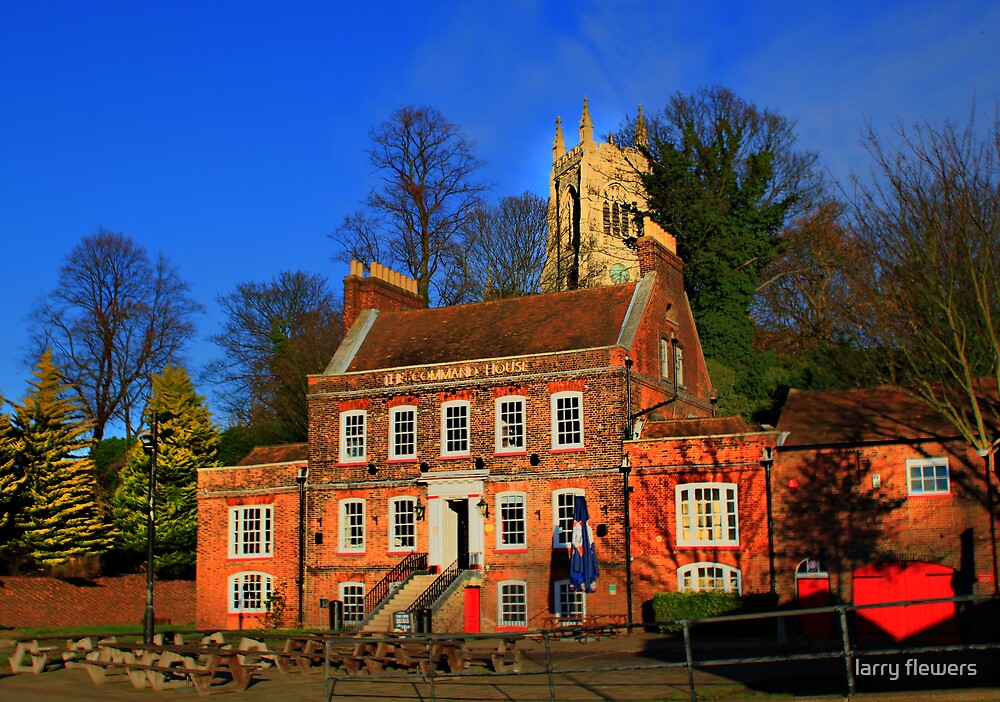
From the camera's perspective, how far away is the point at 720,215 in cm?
4781

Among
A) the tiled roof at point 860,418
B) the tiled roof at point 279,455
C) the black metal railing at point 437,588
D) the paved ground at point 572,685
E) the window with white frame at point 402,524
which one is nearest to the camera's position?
the paved ground at point 572,685

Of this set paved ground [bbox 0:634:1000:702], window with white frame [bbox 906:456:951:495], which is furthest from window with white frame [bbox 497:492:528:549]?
window with white frame [bbox 906:456:951:495]

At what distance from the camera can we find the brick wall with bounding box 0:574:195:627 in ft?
120

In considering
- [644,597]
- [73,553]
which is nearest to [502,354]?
[644,597]

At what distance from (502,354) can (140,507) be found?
1729 centimetres

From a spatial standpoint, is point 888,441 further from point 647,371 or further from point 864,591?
point 647,371

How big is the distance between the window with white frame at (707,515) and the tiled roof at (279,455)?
1347 centimetres

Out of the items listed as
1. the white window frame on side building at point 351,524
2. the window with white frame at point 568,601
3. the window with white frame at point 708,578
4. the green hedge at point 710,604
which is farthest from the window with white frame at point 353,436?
the green hedge at point 710,604

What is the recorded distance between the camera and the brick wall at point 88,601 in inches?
1446

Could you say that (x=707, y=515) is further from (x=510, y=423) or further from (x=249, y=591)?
(x=249, y=591)

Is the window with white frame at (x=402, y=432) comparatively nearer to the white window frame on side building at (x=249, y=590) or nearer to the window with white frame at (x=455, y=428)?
the window with white frame at (x=455, y=428)

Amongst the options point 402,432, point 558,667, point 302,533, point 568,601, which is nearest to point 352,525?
point 302,533

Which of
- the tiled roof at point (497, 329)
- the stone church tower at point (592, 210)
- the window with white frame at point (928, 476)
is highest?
the stone church tower at point (592, 210)

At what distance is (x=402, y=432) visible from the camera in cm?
3478
